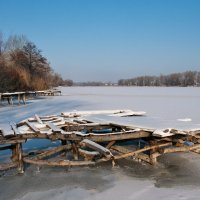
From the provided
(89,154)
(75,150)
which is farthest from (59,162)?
(75,150)

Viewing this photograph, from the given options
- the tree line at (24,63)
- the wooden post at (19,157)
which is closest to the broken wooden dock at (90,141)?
the wooden post at (19,157)

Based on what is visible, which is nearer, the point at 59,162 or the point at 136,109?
the point at 59,162

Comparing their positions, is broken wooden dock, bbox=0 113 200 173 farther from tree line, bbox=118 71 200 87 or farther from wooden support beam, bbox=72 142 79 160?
tree line, bbox=118 71 200 87

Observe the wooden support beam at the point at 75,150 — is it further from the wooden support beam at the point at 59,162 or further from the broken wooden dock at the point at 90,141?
the wooden support beam at the point at 59,162

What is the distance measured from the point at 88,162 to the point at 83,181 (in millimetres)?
479

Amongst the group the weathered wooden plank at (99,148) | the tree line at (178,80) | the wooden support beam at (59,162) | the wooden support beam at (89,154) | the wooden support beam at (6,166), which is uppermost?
the tree line at (178,80)

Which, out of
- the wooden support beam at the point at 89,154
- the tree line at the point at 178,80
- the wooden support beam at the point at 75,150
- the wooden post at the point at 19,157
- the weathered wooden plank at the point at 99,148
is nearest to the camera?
the weathered wooden plank at the point at 99,148

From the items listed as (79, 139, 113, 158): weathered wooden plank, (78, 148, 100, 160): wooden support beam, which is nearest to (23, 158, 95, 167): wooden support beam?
(78, 148, 100, 160): wooden support beam

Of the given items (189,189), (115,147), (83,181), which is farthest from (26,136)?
(189,189)

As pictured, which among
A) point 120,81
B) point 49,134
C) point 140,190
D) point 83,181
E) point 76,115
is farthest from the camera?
point 120,81

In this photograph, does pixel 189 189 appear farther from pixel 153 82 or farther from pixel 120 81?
pixel 120 81

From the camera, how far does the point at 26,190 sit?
4.56m

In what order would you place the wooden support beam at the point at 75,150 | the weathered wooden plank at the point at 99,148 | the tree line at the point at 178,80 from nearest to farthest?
the weathered wooden plank at the point at 99,148, the wooden support beam at the point at 75,150, the tree line at the point at 178,80

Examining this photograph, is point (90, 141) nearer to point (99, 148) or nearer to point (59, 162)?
point (99, 148)
